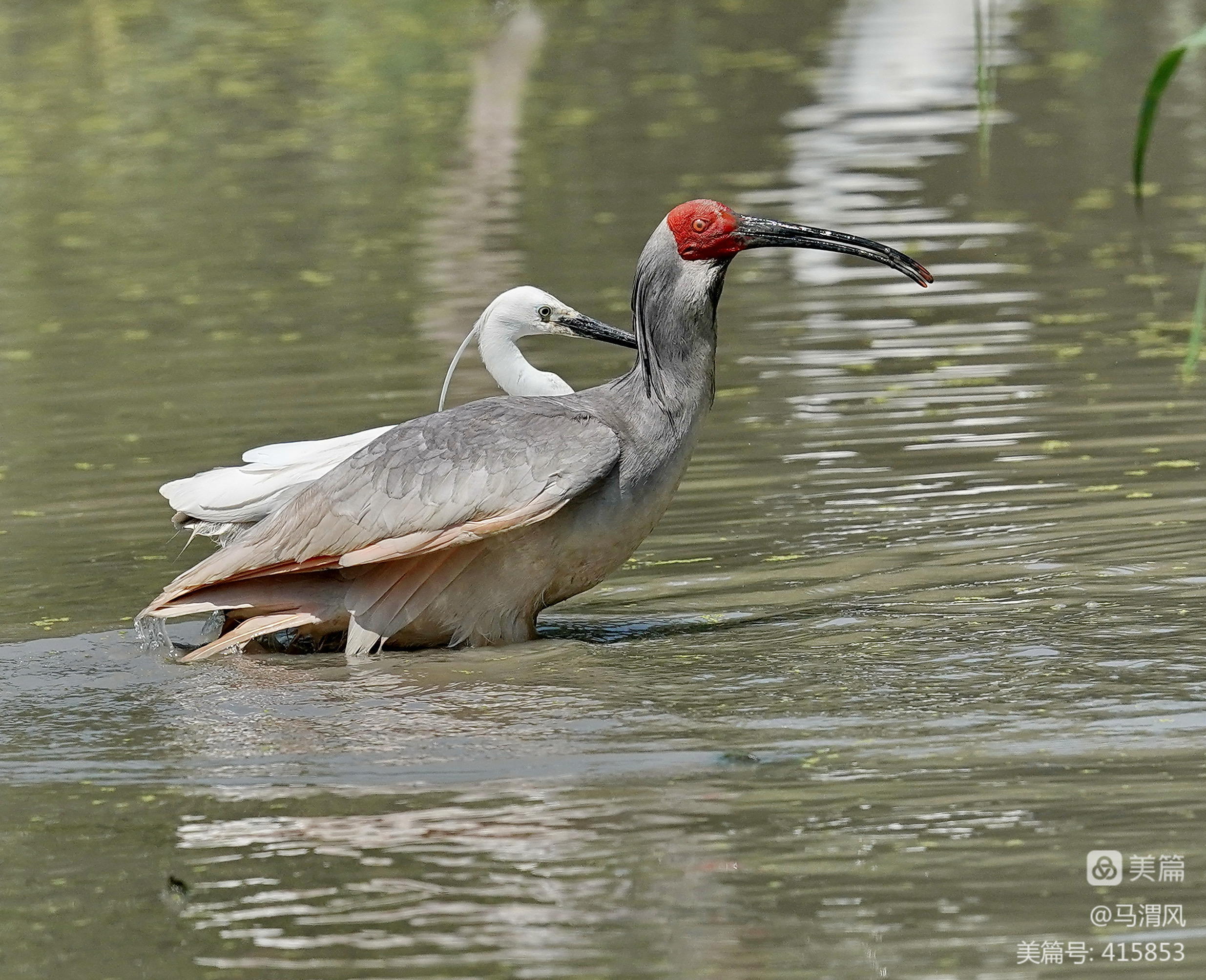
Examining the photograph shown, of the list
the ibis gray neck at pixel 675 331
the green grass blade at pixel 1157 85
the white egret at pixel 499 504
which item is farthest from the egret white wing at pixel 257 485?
the green grass blade at pixel 1157 85

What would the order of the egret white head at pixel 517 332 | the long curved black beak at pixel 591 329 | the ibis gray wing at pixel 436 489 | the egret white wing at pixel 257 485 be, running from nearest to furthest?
the ibis gray wing at pixel 436 489 < the egret white wing at pixel 257 485 < the egret white head at pixel 517 332 < the long curved black beak at pixel 591 329

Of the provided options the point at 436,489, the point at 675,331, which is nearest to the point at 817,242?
the point at 675,331

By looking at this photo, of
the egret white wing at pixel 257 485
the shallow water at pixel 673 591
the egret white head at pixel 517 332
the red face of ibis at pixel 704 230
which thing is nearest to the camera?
the shallow water at pixel 673 591

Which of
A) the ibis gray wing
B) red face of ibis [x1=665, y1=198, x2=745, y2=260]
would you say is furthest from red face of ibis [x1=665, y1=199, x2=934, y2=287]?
the ibis gray wing

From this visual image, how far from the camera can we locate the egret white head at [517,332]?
884 centimetres

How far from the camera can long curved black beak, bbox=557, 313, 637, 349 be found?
8.98 meters

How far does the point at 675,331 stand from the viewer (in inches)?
320

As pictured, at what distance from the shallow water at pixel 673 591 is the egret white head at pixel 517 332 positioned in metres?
0.96

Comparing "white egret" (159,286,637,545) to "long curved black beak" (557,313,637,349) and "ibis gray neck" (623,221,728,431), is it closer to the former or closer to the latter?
"long curved black beak" (557,313,637,349)

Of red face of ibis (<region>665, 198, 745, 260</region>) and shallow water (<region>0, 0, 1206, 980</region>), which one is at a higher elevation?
red face of ibis (<region>665, 198, 745, 260</region>)

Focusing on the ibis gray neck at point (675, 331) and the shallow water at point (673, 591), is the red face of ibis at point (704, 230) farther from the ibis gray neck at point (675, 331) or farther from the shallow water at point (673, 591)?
the shallow water at point (673, 591)

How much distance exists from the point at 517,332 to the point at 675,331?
1.02 meters

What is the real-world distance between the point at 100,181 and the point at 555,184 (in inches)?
185

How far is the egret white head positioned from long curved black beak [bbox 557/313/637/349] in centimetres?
1
